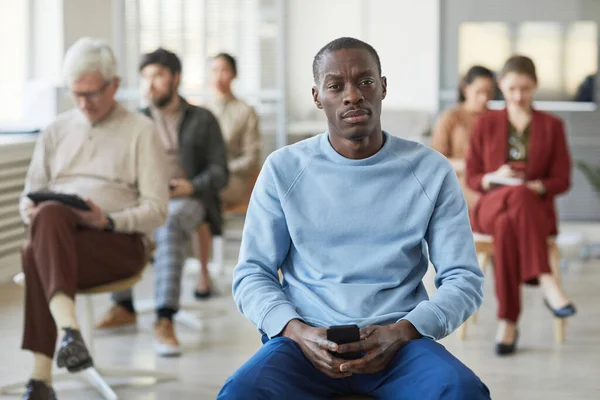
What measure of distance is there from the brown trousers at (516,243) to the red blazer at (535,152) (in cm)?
10

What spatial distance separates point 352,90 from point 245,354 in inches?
83.7

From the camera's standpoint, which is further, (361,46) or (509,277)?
(509,277)

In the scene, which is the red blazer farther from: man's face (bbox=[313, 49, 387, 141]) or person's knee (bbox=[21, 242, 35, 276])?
man's face (bbox=[313, 49, 387, 141])

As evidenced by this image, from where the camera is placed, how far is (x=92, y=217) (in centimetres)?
343

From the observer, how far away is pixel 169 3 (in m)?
6.75

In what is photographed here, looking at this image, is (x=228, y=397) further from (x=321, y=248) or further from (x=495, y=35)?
(x=495, y=35)

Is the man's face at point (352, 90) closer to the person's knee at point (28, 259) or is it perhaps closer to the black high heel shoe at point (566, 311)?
the person's knee at point (28, 259)

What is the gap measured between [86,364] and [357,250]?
1279mm

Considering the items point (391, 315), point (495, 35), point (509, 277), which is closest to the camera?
point (391, 315)

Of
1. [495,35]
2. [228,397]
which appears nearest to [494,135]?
[228,397]

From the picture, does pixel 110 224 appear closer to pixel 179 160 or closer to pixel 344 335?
pixel 179 160

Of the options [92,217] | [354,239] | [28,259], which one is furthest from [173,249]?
[354,239]

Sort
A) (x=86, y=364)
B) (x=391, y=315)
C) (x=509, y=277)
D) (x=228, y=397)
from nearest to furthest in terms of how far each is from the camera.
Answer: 1. (x=228, y=397)
2. (x=391, y=315)
3. (x=86, y=364)
4. (x=509, y=277)

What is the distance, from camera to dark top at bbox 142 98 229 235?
186 inches
